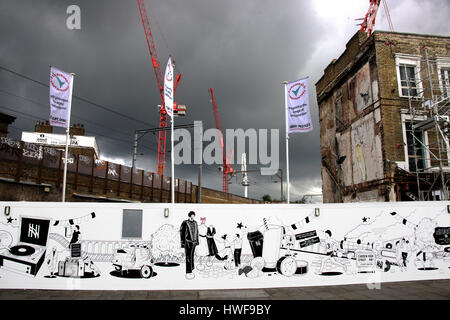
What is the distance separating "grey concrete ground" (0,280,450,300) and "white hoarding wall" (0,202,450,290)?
0.38m

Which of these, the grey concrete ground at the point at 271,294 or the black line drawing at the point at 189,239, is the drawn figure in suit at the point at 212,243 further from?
the grey concrete ground at the point at 271,294

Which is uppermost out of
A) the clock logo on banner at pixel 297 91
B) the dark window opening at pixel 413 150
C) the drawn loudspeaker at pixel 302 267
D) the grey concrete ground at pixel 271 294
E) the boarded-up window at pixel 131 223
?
the clock logo on banner at pixel 297 91

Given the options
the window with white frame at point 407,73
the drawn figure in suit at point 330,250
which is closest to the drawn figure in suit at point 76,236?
the drawn figure in suit at point 330,250

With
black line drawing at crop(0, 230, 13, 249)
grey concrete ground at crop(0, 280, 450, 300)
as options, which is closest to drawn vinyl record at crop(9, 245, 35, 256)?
black line drawing at crop(0, 230, 13, 249)

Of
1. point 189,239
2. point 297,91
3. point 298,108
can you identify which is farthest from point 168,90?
point 189,239

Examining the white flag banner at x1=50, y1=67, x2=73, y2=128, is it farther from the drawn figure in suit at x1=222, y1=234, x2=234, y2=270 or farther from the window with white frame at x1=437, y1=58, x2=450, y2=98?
the window with white frame at x1=437, y1=58, x2=450, y2=98

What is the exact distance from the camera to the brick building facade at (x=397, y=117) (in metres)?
17.7

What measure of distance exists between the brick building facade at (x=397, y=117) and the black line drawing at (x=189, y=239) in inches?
488

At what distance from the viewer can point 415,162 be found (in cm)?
1741

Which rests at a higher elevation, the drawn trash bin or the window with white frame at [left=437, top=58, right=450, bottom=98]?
the window with white frame at [left=437, top=58, right=450, bottom=98]

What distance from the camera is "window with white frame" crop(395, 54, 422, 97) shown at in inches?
752

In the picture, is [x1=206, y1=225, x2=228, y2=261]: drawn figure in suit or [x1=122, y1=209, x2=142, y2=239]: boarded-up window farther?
[x1=206, y1=225, x2=228, y2=261]: drawn figure in suit
